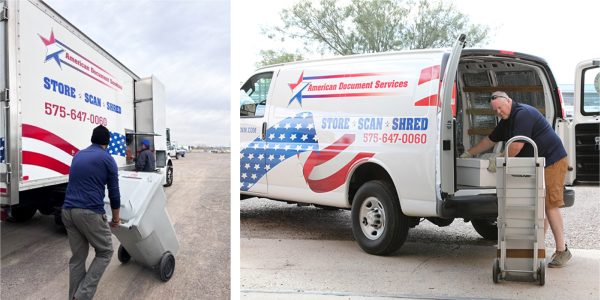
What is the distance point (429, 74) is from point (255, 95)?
4.90ft

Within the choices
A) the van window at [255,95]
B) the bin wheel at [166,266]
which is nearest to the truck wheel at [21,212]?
the bin wheel at [166,266]

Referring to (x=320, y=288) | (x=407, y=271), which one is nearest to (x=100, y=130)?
(x=320, y=288)

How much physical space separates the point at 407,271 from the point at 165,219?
1.76 meters

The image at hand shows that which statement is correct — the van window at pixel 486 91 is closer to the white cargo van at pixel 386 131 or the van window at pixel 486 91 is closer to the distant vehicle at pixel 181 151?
the white cargo van at pixel 386 131

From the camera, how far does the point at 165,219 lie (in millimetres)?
2660

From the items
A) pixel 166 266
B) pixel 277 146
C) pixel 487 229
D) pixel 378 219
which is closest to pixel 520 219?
pixel 378 219

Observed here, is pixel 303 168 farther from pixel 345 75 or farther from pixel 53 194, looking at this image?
pixel 53 194

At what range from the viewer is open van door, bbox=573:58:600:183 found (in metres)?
3.96

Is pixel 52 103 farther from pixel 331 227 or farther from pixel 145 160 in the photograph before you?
pixel 331 227

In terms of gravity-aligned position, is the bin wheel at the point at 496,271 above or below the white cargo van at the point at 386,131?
below

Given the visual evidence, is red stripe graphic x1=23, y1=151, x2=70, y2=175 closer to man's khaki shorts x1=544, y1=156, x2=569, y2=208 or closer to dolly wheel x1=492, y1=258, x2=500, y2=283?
dolly wheel x1=492, y1=258, x2=500, y2=283

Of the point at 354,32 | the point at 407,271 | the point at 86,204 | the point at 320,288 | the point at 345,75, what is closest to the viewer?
the point at 86,204

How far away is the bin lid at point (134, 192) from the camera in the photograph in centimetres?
257

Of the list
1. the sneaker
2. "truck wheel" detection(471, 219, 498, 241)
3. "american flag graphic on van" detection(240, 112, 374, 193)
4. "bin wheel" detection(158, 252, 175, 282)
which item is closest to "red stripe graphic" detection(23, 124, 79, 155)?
"bin wheel" detection(158, 252, 175, 282)
